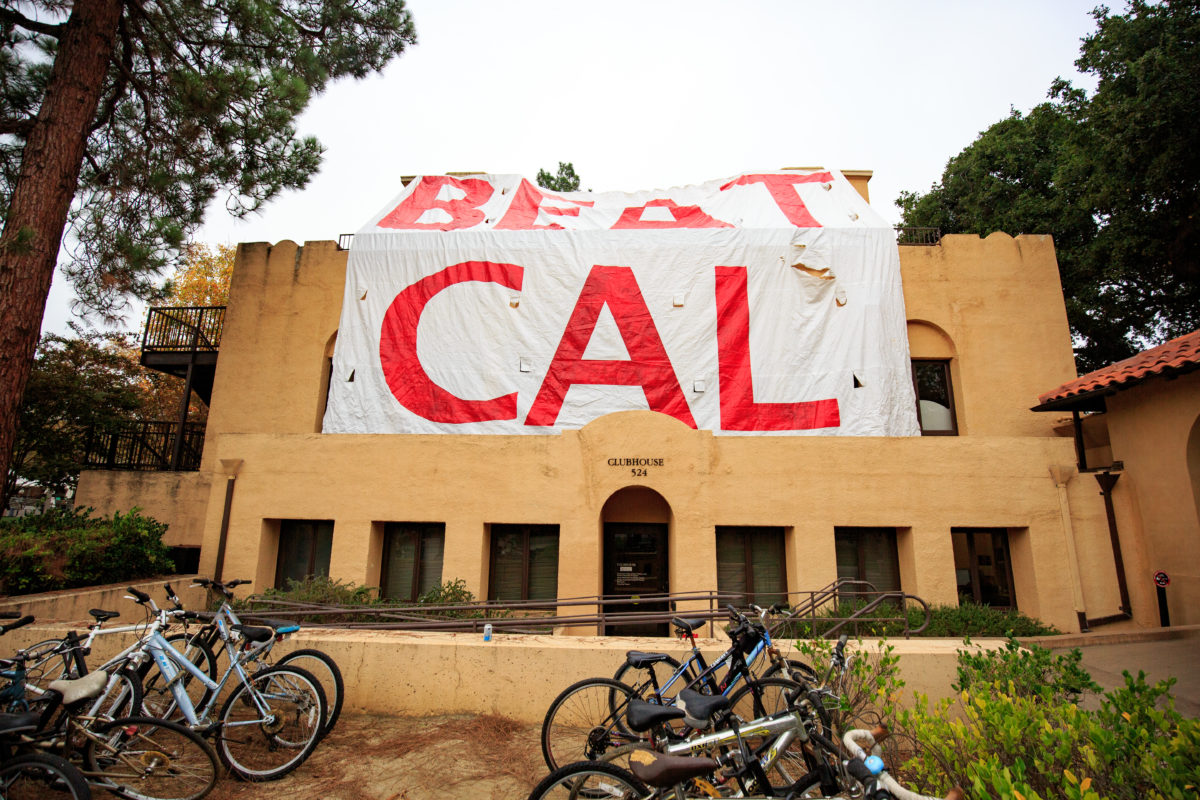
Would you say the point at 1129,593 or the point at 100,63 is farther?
the point at 1129,593

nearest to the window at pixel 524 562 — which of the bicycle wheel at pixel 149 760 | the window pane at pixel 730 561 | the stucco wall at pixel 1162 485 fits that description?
the window pane at pixel 730 561

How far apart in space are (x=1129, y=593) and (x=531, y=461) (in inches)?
428

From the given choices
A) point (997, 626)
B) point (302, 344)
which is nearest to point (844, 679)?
point (997, 626)

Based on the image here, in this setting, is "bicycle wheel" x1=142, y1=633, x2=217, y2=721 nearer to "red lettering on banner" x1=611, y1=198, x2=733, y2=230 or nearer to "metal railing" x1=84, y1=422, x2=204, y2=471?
"red lettering on banner" x1=611, y1=198, x2=733, y2=230

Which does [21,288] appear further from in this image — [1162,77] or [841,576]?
[1162,77]

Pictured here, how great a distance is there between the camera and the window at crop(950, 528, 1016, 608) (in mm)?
11336

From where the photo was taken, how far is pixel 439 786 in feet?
14.3

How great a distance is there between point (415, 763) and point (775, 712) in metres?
2.70

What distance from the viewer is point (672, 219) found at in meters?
14.3

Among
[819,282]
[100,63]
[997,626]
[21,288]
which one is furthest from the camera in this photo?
[819,282]

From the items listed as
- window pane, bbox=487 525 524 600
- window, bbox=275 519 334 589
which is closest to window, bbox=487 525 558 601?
window pane, bbox=487 525 524 600

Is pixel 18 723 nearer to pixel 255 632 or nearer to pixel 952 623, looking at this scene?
pixel 255 632

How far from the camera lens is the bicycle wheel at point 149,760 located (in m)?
3.82

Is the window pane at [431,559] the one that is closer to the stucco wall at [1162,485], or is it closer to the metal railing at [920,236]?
the stucco wall at [1162,485]
